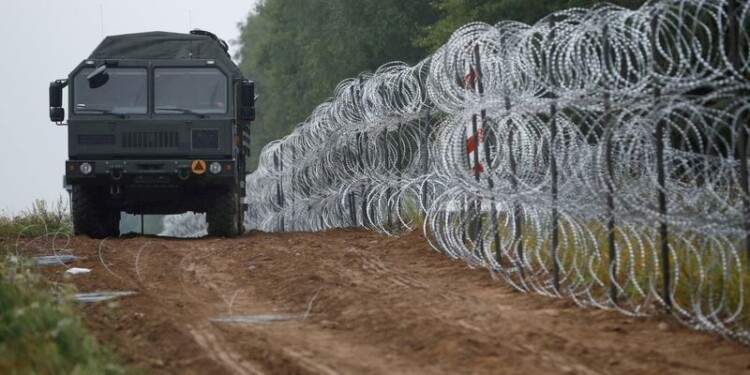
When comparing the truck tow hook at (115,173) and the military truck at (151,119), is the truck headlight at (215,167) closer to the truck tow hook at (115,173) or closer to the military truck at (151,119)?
the military truck at (151,119)

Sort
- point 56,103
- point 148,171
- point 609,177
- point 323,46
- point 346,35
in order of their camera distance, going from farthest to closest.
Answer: point 323,46 < point 346,35 < point 148,171 < point 56,103 < point 609,177

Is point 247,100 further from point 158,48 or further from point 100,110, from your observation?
point 100,110

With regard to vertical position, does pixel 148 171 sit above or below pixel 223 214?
above

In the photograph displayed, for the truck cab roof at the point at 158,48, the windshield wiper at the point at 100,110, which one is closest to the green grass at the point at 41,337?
the windshield wiper at the point at 100,110

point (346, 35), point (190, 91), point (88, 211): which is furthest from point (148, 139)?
point (346, 35)

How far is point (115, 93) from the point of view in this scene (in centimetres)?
2014

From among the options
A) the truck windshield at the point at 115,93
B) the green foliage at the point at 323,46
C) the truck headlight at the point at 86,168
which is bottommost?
the truck headlight at the point at 86,168

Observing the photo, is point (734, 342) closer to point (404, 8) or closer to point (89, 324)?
point (89, 324)

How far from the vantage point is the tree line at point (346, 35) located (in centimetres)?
3403

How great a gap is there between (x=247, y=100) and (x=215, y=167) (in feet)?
3.99

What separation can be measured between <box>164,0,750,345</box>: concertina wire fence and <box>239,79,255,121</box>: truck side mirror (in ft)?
11.6

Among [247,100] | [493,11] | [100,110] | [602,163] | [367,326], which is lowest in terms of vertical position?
[367,326]

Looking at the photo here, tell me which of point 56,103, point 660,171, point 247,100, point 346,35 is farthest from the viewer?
point 346,35

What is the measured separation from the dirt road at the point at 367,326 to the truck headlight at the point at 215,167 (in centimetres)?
514
